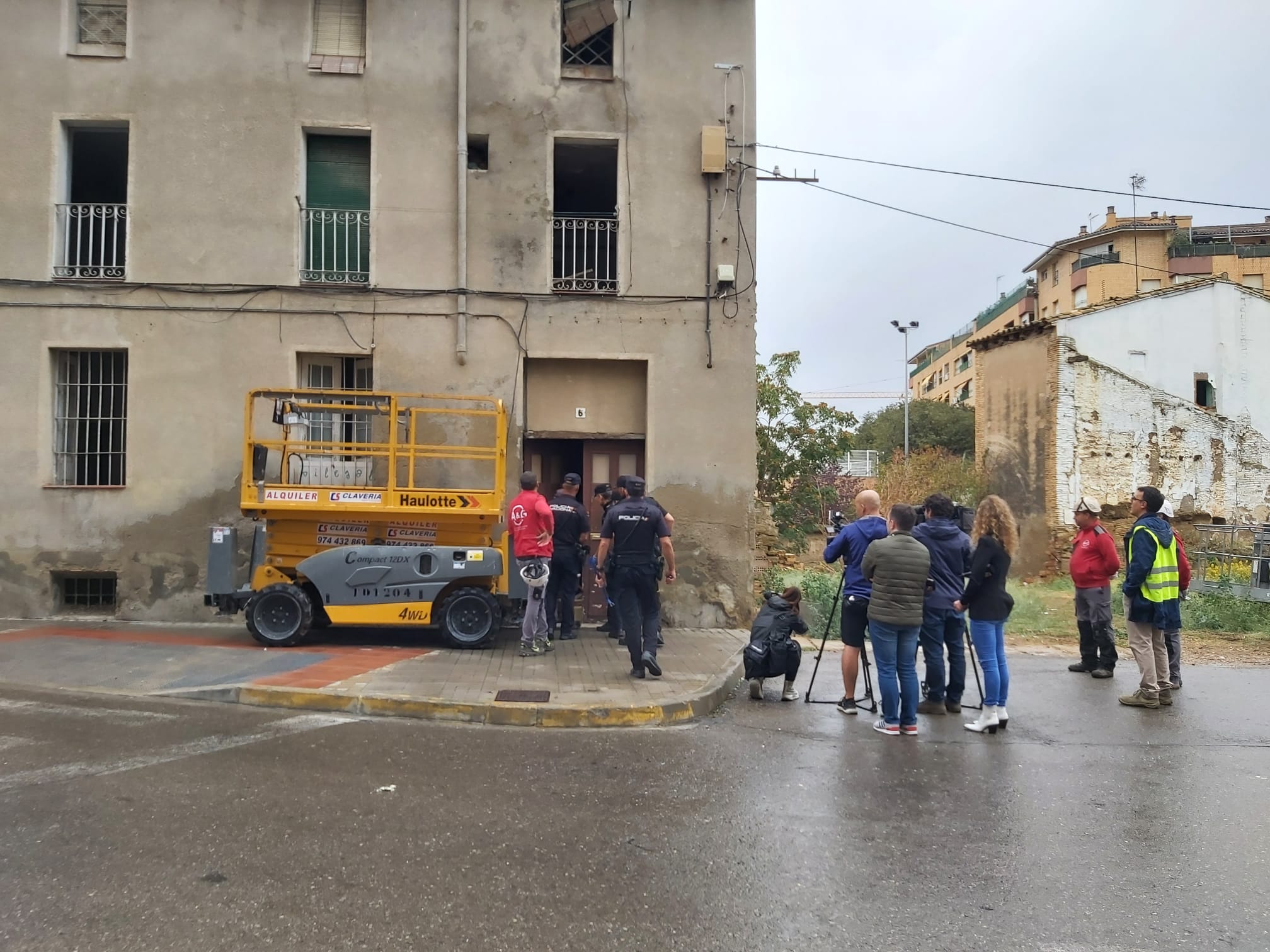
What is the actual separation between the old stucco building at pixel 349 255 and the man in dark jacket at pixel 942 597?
4.04 m

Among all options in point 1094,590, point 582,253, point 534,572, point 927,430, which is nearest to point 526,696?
point 534,572

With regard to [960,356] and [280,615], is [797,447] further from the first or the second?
[960,356]

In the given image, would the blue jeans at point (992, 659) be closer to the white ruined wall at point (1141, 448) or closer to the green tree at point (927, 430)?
the white ruined wall at point (1141, 448)

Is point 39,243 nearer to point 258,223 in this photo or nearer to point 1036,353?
point 258,223

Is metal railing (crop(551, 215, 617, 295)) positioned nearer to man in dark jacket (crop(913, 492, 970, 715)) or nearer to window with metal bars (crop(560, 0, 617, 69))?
window with metal bars (crop(560, 0, 617, 69))

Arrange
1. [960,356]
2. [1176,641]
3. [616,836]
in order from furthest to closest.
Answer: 1. [960,356]
2. [1176,641]
3. [616,836]

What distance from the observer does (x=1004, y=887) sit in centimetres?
390

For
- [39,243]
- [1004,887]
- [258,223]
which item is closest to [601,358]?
[258,223]

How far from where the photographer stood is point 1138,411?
20.1 meters

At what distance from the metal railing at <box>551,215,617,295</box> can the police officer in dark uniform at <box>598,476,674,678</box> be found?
419cm

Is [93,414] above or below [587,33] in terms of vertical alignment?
below

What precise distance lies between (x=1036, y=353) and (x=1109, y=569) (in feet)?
42.6

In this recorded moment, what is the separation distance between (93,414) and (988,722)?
10.5m

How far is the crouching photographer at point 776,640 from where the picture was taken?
24.5 ft
